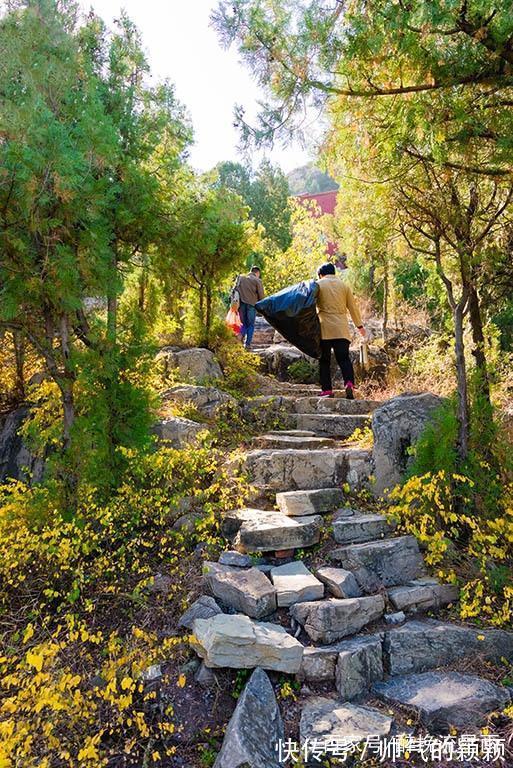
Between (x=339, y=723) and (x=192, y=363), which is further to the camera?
(x=192, y=363)

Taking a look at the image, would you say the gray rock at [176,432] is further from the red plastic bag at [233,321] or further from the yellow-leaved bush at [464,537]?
the red plastic bag at [233,321]

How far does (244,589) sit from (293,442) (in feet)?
6.91

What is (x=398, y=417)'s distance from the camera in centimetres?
428

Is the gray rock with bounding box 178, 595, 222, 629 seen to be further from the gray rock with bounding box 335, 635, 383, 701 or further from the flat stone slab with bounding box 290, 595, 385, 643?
the gray rock with bounding box 335, 635, 383, 701

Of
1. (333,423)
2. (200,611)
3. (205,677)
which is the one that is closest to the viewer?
(205,677)

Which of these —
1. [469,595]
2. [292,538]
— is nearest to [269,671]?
[292,538]

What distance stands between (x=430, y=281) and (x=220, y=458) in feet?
10.6

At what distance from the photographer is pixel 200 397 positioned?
591cm

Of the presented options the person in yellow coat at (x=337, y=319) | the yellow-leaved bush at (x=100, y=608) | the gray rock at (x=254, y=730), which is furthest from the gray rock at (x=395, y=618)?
the person in yellow coat at (x=337, y=319)

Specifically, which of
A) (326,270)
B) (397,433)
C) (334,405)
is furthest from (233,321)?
(397,433)

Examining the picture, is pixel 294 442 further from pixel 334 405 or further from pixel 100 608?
pixel 100 608

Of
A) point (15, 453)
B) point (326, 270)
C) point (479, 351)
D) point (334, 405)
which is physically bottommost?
point (15, 453)

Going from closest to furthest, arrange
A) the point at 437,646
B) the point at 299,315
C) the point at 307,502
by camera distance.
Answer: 1. the point at 437,646
2. the point at 307,502
3. the point at 299,315

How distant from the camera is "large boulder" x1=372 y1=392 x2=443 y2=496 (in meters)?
4.22
